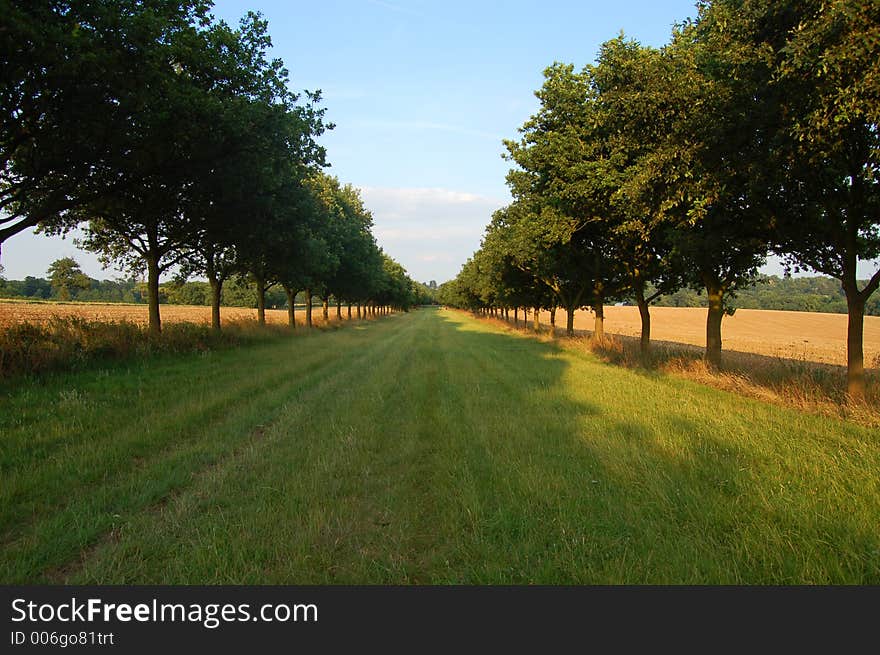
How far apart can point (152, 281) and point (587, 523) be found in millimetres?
20268

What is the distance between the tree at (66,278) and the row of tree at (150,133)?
8947 cm

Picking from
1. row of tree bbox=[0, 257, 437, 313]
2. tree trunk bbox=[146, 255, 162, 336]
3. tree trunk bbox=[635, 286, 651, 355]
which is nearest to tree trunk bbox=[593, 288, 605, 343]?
tree trunk bbox=[635, 286, 651, 355]

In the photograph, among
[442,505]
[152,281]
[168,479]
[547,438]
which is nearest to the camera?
[442,505]

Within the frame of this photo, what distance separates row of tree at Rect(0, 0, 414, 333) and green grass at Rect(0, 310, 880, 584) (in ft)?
19.5

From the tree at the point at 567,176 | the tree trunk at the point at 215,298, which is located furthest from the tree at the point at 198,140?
the tree at the point at 567,176

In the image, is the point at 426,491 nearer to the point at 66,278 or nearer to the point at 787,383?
the point at 787,383

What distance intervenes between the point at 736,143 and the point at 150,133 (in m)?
13.4

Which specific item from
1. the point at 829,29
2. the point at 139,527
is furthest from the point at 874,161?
the point at 139,527

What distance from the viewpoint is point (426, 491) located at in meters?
4.79

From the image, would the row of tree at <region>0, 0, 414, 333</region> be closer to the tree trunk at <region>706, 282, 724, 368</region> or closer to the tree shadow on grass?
the tree shadow on grass

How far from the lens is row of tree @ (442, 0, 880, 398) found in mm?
6625

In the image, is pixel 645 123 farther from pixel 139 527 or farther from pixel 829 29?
pixel 139 527

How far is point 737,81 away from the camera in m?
8.09

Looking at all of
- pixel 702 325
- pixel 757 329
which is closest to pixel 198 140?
pixel 757 329
